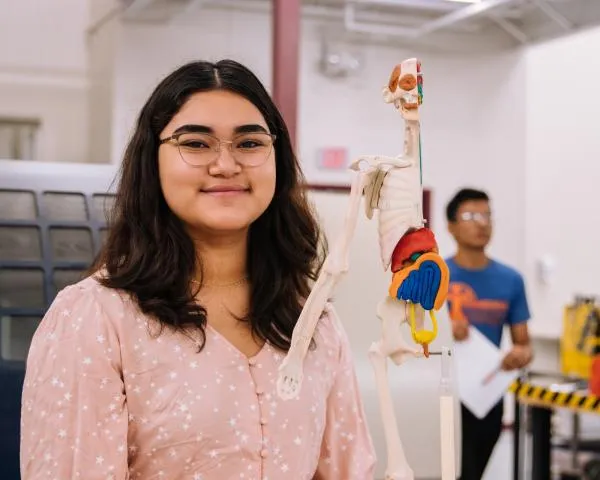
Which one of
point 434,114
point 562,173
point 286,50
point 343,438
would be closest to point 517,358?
point 286,50

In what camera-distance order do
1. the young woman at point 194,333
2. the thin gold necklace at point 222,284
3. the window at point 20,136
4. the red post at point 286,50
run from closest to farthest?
the young woman at point 194,333 < the thin gold necklace at point 222,284 < the red post at point 286,50 < the window at point 20,136

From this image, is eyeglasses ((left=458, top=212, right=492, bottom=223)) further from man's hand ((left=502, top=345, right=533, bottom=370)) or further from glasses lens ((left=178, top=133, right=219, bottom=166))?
glasses lens ((left=178, top=133, right=219, bottom=166))

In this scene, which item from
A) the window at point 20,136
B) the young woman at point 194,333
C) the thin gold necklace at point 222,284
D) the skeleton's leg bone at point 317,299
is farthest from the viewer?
the window at point 20,136

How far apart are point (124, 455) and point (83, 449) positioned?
5 cm

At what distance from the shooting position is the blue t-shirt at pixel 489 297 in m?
3.36

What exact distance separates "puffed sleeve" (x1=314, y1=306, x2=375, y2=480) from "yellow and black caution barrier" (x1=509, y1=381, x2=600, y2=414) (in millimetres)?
2164

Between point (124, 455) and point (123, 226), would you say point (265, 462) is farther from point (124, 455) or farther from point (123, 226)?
point (123, 226)

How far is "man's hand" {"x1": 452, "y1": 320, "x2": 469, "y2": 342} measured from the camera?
3.05m

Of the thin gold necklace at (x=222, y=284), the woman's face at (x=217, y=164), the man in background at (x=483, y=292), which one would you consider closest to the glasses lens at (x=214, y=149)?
the woman's face at (x=217, y=164)

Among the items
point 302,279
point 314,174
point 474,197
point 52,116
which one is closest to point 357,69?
point 314,174

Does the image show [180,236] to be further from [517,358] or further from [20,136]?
[20,136]

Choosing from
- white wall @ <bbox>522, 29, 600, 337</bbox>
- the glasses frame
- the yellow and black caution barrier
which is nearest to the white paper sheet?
the yellow and black caution barrier

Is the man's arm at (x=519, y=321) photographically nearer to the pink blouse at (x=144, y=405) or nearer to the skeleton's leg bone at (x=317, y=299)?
the pink blouse at (x=144, y=405)

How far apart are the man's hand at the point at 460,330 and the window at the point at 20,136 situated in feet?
6.97
